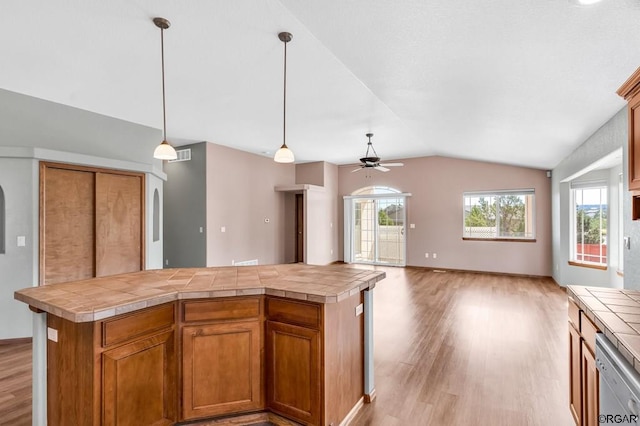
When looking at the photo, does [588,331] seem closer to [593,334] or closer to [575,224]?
[593,334]

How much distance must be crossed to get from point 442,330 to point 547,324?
142 cm

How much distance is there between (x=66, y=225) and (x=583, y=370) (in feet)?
17.0

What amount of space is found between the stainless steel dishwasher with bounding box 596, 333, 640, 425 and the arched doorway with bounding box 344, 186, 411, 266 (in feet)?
22.9

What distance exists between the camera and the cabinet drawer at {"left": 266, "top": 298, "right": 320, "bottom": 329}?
1.88 m

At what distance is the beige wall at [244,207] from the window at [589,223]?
6178 mm

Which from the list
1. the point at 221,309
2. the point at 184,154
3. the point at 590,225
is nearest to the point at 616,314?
the point at 221,309

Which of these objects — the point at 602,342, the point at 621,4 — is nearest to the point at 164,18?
the point at 621,4

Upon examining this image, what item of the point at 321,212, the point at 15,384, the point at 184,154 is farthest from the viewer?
the point at 321,212

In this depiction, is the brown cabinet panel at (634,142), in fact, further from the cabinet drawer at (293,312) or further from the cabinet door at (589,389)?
the cabinet drawer at (293,312)

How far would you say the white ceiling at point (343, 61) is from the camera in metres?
1.98

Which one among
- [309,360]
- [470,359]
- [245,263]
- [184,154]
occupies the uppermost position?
[184,154]

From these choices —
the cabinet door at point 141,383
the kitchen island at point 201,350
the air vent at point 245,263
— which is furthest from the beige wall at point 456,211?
the cabinet door at point 141,383

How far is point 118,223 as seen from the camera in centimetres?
445

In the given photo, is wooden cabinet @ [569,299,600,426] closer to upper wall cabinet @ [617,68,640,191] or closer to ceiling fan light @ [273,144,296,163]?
upper wall cabinet @ [617,68,640,191]
